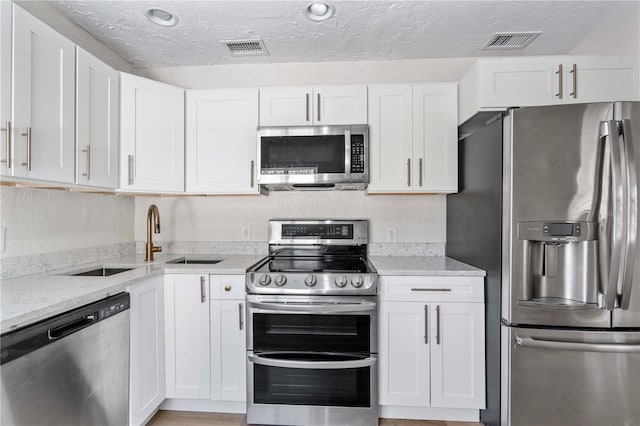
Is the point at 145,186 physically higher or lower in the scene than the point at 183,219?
higher

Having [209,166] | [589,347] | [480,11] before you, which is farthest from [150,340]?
[480,11]

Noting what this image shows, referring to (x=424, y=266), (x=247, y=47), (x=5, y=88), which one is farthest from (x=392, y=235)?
(x=5, y=88)

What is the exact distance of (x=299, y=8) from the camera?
190cm

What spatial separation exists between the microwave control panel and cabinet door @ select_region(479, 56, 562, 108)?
2.55 feet

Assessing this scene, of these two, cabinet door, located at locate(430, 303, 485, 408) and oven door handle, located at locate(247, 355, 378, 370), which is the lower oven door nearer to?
oven door handle, located at locate(247, 355, 378, 370)

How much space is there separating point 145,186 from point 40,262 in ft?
2.33

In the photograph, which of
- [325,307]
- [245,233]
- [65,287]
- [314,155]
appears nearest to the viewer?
[65,287]

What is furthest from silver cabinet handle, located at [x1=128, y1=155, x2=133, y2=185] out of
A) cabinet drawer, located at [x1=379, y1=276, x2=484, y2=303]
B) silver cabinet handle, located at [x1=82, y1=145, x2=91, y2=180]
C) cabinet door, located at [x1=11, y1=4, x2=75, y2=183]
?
cabinet drawer, located at [x1=379, y1=276, x2=484, y2=303]

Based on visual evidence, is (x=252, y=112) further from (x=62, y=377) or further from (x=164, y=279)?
(x=62, y=377)

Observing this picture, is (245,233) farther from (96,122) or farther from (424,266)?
(424,266)

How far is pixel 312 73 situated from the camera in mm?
2654

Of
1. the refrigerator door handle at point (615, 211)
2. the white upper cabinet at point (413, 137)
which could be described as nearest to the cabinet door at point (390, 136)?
the white upper cabinet at point (413, 137)

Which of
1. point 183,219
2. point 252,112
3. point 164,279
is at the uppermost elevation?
point 252,112

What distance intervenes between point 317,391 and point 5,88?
214cm
